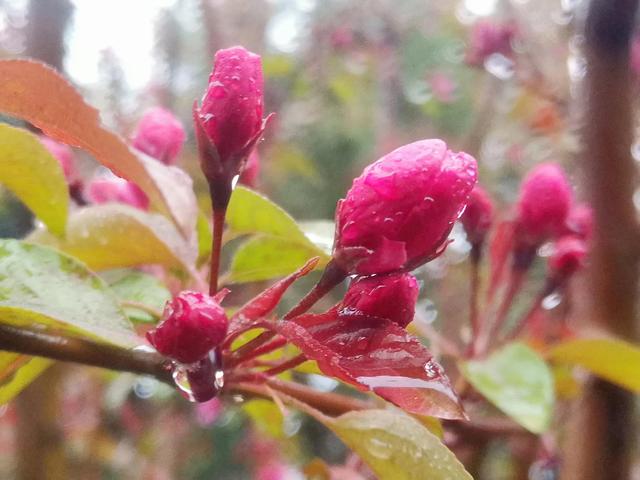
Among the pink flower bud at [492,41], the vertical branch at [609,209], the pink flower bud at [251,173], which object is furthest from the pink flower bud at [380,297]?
the pink flower bud at [492,41]

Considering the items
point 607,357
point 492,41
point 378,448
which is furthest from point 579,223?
point 492,41

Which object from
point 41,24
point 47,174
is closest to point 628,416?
point 47,174

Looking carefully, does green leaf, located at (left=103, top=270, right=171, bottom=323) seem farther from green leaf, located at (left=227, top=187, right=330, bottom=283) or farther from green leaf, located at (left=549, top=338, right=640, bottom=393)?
green leaf, located at (left=549, top=338, right=640, bottom=393)

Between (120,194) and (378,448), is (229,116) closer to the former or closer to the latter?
(378,448)

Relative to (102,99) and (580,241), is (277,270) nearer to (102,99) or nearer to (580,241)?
(580,241)

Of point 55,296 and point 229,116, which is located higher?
point 229,116

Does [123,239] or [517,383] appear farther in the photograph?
[517,383]
